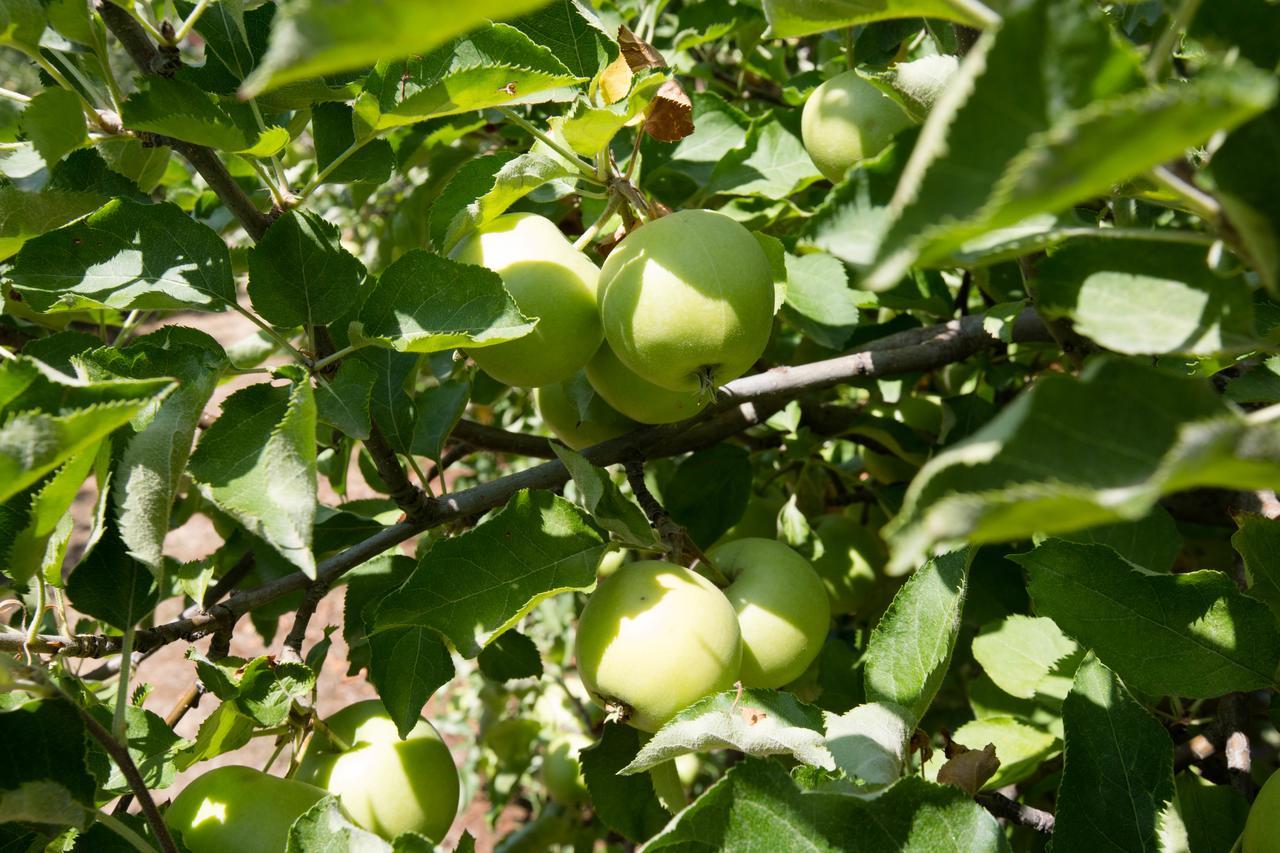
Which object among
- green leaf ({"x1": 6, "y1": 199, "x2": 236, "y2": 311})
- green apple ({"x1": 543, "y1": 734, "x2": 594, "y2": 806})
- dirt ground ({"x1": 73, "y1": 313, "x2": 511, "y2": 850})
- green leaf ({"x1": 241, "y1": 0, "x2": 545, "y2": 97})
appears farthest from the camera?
dirt ground ({"x1": 73, "y1": 313, "x2": 511, "y2": 850})

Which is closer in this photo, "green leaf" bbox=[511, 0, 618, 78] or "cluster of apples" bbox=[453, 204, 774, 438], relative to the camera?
"cluster of apples" bbox=[453, 204, 774, 438]

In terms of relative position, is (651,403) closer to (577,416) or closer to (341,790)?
(577,416)

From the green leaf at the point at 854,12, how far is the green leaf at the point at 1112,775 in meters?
0.56

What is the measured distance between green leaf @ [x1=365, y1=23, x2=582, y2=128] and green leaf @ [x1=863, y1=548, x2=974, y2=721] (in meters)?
0.55

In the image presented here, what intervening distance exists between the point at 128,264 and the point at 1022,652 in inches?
41.7

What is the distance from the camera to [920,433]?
1536 mm

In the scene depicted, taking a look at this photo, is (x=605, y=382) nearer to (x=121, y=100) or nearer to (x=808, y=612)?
(x=808, y=612)

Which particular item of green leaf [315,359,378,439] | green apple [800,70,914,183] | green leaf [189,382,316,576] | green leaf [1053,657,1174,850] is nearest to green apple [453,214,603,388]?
green leaf [315,359,378,439]

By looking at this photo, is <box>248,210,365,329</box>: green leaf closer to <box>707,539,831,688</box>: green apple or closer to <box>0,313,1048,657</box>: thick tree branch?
<box>0,313,1048,657</box>: thick tree branch

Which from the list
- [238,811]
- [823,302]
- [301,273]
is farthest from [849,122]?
[238,811]

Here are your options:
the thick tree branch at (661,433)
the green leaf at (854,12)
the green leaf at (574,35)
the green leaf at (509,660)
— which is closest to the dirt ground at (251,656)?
the green leaf at (509,660)

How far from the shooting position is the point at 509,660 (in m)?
1.33

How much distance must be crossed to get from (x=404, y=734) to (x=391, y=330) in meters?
0.39

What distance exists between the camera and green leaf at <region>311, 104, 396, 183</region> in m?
1.00
